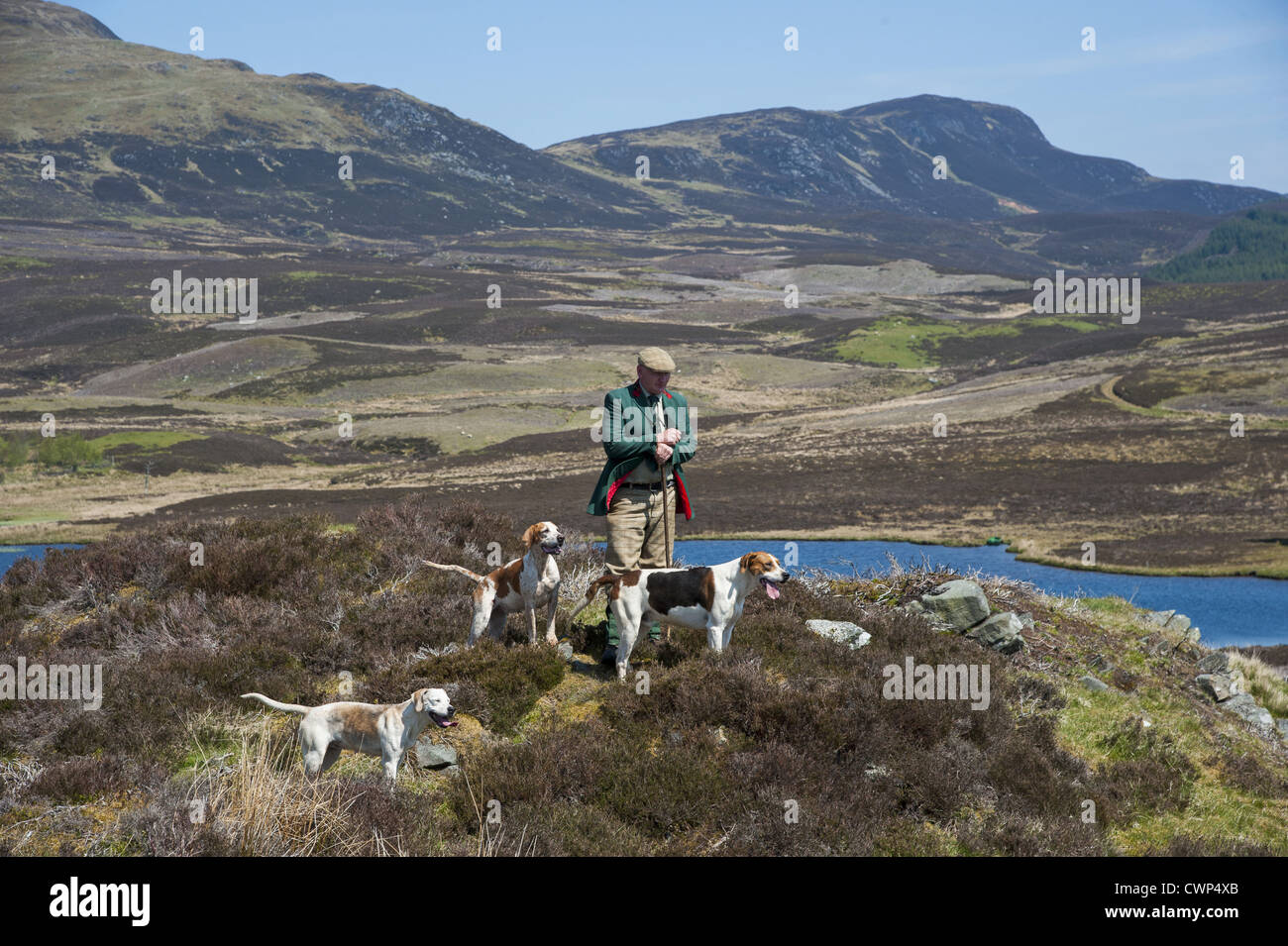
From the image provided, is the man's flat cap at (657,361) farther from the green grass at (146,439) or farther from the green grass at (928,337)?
the green grass at (928,337)

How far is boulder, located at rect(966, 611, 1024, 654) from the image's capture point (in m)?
11.0

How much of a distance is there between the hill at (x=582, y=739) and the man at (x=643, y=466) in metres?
0.91

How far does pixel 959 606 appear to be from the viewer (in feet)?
36.6

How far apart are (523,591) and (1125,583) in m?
30.3

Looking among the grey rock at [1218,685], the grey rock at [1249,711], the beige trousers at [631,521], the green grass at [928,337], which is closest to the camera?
the beige trousers at [631,521]

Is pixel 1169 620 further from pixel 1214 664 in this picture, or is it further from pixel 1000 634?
pixel 1000 634

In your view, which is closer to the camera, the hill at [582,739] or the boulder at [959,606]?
the hill at [582,739]

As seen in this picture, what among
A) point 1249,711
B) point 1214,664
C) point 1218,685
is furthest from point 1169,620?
point 1249,711

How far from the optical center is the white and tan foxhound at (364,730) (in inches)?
253

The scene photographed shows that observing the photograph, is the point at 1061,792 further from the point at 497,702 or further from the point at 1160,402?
the point at 1160,402

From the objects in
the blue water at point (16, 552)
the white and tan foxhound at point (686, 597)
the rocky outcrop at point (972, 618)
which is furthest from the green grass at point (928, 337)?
the white and tan foxhound at point (686, 597)
